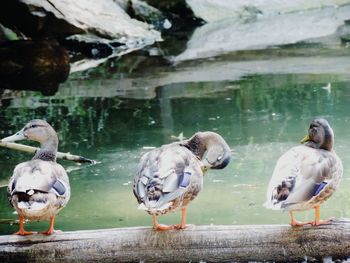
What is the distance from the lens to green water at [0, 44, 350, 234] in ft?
20.0

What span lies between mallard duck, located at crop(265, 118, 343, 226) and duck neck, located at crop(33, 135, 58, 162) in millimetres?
1358

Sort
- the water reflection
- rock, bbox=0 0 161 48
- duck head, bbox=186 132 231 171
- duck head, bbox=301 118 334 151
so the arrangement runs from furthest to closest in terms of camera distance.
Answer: rock, bbox=0 0 161 48 < the water reflection < duck head, bbox=186 132 231 171 < duck head, bbox=301 118 334 151

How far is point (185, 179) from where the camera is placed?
14.5 feet

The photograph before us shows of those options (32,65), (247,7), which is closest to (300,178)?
(32,65)

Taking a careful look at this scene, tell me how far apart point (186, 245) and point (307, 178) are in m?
0.73

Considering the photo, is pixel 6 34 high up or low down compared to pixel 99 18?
down

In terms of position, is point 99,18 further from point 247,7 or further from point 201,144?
point 201,144

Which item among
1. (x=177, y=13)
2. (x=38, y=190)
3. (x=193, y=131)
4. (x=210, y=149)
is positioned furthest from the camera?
(x=177, y=13)

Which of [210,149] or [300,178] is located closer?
[300,178]

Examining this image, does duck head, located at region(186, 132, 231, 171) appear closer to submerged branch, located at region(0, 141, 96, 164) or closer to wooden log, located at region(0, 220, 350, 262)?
wooden log, located at region(0, 220, 350, 262)

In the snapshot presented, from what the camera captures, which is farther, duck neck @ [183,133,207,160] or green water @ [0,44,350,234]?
green water @ [0,44,350,234]

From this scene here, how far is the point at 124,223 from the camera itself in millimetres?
5828

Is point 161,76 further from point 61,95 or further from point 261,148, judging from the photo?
point 261,148

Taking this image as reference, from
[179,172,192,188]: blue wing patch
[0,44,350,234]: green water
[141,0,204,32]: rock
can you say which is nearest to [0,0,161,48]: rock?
[0,44,350,234]: green water
